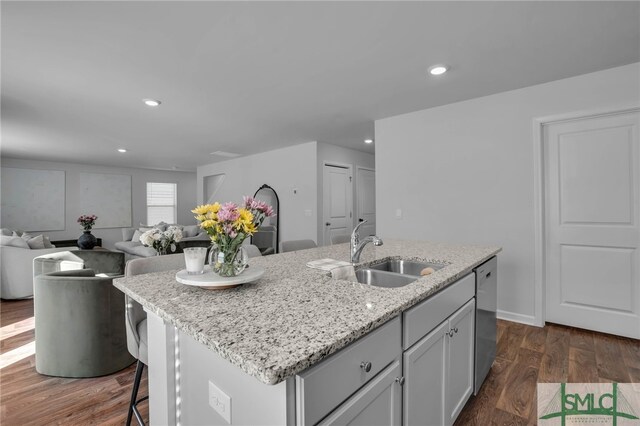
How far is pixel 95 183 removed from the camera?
311 inches

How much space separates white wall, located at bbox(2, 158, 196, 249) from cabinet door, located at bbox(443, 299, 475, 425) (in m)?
8.86

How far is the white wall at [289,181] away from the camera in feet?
17.6

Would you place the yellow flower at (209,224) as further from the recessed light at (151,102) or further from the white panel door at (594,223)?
the white panel door at (594,223)

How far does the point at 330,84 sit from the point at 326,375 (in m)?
2.70

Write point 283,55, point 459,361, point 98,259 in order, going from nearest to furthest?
point 459,361
point 283,55
point 98,259

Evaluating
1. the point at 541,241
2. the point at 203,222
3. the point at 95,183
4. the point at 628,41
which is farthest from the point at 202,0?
the point at 95,183

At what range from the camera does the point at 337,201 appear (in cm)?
573

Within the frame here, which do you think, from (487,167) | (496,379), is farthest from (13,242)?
(487,167)

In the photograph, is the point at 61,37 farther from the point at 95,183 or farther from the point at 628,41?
the point at 95,183

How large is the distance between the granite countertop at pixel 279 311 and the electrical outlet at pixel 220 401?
166mm

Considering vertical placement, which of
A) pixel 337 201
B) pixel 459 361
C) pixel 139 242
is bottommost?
pixel 459 361

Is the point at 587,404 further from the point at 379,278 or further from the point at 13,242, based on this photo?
the point at 13,242

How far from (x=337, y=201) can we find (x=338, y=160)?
2.51ft

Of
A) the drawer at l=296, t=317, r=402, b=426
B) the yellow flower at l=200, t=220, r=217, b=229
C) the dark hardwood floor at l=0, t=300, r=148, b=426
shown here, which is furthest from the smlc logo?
the dark hardwood floor at l=0, t=300, r=148, b=426
